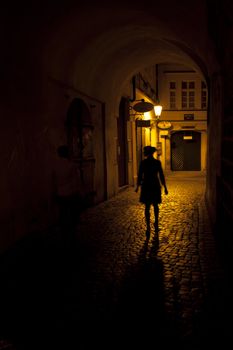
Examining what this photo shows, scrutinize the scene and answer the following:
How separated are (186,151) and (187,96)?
4.21 m

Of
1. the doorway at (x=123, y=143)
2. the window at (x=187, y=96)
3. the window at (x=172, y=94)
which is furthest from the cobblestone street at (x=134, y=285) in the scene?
the window at (x=187, y=96)

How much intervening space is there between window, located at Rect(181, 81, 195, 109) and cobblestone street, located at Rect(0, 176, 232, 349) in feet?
61.3

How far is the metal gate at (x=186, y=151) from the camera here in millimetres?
25453

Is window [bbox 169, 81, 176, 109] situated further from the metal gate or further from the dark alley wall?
the dark alley wall

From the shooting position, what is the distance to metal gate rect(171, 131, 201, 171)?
25453 millimetres

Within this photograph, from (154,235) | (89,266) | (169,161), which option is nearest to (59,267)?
(89,266)

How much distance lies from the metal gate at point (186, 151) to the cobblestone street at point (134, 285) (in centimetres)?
1900

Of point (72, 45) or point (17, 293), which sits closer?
point (17, 293)

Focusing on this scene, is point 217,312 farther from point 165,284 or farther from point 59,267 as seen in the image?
point 59,267

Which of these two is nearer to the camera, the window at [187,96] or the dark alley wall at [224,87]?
the dark alley wall at [224,87]

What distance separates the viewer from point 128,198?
1105 cm

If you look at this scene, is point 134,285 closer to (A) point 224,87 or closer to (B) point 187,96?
(A) point 224,87

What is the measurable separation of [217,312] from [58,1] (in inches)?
212

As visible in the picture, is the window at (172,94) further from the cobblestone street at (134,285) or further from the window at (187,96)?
the cobblestone street at (134,285)
